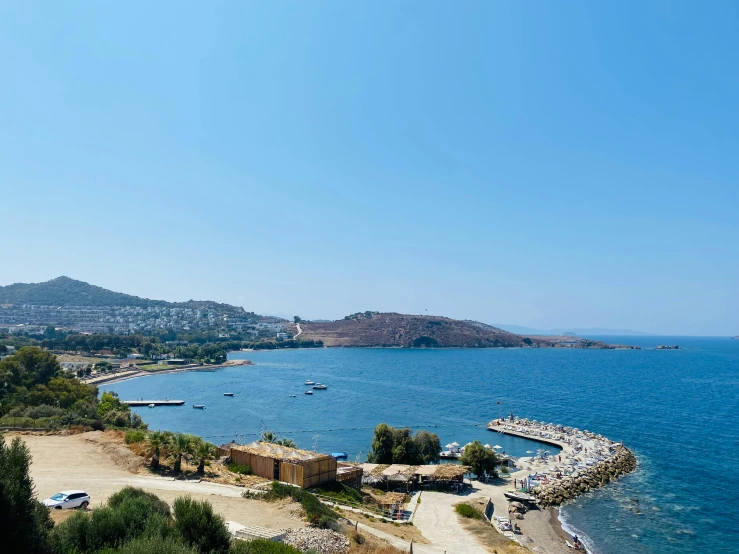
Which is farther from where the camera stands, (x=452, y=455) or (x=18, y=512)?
(x=452, y=455)

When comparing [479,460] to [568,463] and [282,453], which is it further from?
[282,453]

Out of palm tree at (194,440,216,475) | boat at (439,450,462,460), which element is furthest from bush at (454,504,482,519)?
boat at (439,450,462,460)

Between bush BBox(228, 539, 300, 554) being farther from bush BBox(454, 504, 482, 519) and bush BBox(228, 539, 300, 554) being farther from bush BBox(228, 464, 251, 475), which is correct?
bush BBox(454, 504, 482, 519)

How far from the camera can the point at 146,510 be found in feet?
55.3

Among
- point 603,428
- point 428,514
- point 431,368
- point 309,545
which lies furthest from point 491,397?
point 309,545

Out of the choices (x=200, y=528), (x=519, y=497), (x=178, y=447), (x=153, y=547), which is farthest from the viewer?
(x=519, y=497)

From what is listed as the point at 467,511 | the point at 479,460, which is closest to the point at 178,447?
the point at 467,511

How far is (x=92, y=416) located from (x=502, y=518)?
36.8 meters

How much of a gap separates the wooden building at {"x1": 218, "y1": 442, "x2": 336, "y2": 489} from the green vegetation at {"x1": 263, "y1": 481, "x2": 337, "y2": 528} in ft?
9.25

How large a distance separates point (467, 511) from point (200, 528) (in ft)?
76.8

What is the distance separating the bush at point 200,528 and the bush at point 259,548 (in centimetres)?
53

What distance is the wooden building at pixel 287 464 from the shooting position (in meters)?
29.7

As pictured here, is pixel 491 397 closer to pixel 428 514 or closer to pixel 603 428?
pixel 603 428

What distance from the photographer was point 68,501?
2136cm
